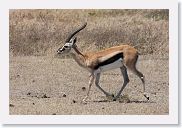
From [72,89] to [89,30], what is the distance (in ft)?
6.12

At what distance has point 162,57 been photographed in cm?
1562

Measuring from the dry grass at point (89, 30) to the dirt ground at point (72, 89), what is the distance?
235 millimetres

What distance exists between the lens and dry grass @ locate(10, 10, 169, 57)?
619 inches

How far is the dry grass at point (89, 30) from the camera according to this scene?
619 inches

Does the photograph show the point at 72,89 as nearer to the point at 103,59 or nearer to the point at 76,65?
the point at 103,59

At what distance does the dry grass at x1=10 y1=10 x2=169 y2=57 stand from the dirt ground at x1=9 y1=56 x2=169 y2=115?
0.23 metres

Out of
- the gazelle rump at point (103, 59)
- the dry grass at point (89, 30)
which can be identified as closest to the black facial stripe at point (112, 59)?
the gazelle rump at point (103, 59)

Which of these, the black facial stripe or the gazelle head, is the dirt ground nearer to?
the black facial stripe

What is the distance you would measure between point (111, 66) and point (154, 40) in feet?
7.11

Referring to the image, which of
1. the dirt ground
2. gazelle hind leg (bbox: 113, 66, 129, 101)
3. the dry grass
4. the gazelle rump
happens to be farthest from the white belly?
the dry grass

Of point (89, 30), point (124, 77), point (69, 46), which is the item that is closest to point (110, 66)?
point (124, 77)
